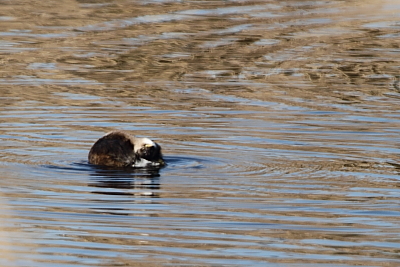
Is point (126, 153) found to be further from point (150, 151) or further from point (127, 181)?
point (127, 181)

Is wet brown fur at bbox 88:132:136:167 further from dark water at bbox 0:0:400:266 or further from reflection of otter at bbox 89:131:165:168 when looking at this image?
dark water at bbox 0:0:400:266

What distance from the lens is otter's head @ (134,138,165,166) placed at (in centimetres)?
1030

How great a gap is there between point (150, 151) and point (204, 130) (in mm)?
2096

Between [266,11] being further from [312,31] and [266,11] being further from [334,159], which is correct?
[334,159]

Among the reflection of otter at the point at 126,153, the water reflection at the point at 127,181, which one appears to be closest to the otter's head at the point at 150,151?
the reflection of otter at the point at 126,153

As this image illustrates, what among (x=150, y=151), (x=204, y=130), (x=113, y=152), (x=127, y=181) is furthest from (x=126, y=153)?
(x=204, y=130)

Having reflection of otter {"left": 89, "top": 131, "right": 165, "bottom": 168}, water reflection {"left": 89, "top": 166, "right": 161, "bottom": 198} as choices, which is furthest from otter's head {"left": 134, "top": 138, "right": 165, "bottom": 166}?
water reflection {"left": 89, "top": 166, "right": 161, "bottom": 198}

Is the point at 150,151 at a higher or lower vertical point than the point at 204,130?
higher

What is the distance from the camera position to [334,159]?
35.4 feet

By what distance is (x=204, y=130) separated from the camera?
12.3 metres

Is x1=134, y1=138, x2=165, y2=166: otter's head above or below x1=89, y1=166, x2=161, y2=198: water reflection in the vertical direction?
above

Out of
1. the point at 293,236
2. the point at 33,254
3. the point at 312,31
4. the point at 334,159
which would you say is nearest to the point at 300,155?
the point at 334,159

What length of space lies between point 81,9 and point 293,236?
15.7 m

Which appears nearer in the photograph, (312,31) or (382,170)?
(382,170)
